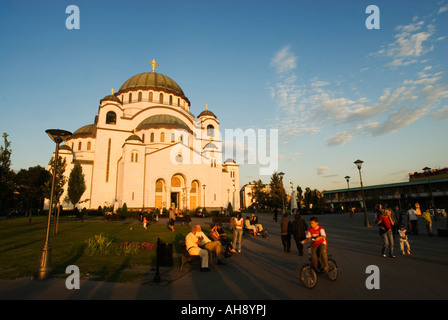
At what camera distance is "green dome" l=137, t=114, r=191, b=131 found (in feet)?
140

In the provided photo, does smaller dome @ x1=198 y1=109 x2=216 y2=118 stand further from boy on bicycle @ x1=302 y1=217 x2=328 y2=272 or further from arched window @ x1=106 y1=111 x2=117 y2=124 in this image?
boy on bicycle @ x1=302 y1=217 x2=328 y2=272

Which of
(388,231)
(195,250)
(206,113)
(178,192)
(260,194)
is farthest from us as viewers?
(260,194)

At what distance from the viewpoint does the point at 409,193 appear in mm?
59031

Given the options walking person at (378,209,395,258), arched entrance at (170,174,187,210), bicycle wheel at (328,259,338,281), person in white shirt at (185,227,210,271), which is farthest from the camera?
arched entrance at (170,174,187,210)

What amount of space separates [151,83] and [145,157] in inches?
725

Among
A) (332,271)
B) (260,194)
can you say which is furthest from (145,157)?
(332,271)

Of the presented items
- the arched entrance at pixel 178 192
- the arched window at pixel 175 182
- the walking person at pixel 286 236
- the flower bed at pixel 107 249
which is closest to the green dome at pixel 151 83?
the arched window at pixel 175 182

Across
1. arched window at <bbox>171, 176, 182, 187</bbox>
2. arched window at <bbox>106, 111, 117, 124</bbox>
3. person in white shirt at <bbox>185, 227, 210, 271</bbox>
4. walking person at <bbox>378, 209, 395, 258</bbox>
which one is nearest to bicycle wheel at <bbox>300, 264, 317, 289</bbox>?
person in white shirt at <bbox>185, 227, 210, 271</bbox>

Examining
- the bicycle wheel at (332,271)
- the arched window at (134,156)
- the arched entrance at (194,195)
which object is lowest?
the bicycle wheel at (332,271)

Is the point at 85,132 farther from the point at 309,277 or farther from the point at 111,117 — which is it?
the point at 309,277

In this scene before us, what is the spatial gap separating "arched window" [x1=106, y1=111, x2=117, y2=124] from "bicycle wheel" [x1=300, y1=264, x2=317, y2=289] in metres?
46.0

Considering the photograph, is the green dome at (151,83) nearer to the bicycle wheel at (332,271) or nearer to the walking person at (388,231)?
the walking person at (388,231)

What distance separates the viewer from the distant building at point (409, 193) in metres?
52.3
